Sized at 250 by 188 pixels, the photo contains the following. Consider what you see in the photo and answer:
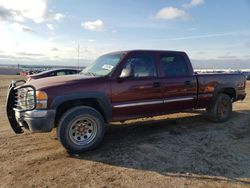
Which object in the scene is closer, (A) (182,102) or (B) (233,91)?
(A) (182,102)

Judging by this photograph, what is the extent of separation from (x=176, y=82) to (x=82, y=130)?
2625 millimetres

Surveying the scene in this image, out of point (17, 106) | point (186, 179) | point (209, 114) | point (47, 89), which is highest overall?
point (47, 89)

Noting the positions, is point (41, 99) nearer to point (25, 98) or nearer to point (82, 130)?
point (25, 98)

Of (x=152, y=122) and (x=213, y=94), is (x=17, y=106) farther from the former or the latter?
(x=213, y=94)

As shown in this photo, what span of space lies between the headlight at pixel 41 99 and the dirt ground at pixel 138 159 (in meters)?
0.97

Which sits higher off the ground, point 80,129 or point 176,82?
point 176,82

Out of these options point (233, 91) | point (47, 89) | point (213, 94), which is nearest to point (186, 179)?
point (47, 89)

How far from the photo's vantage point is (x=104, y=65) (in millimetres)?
6289

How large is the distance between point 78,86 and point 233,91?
16.4 ft

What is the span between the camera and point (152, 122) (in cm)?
779

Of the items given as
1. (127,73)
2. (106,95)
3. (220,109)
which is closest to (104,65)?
(127,73)

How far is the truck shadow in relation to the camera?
4.62m

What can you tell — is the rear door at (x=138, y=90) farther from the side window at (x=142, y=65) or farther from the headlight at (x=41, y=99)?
the headlight at (x=41, y=99)

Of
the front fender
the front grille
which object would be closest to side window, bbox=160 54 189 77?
the front fender
